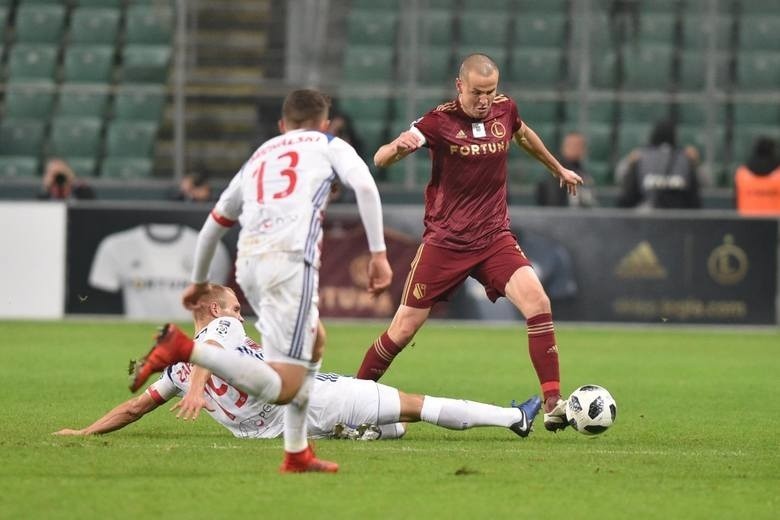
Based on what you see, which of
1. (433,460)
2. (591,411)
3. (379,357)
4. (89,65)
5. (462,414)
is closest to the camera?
(433,460)

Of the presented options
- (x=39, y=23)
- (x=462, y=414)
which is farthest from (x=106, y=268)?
(x=462, y=414)

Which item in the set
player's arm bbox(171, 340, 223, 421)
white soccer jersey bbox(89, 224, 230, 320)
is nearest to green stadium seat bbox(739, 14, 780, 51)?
white soccer jersey bbox(89, 224, 230, 320)

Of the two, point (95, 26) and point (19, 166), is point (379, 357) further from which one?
point (95, 26)

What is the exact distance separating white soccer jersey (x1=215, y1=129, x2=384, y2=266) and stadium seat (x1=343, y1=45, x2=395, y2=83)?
48.0 ft

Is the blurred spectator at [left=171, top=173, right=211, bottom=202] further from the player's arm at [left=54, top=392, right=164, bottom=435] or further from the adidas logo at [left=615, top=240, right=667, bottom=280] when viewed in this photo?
the player's arm at [left=54, top=392, right=164, bottom=435]

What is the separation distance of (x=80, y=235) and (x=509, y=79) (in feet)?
21.4

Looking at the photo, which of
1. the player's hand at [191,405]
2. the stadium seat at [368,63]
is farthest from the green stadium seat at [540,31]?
the player's hand at [191,405]

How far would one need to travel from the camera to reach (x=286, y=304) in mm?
6562

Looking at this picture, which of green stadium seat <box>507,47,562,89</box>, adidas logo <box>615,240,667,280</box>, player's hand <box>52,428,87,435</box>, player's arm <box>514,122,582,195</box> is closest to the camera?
player's hand <box>52,428,87,435</box>

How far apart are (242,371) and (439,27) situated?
1540 centimetres

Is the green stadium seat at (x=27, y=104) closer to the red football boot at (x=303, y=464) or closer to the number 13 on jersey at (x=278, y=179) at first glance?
the number 13 on jersey at (x=278, y=179)

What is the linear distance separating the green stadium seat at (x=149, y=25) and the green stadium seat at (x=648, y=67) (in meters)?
6.14

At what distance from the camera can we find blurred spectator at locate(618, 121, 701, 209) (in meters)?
17.4

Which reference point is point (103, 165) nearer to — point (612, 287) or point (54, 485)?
point (612, 287)
